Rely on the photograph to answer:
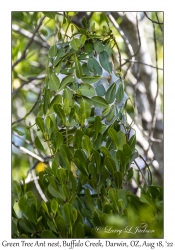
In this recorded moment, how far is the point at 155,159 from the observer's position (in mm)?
1018

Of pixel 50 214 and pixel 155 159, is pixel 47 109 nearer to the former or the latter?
pixel 50 214

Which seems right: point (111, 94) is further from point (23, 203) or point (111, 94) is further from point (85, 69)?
point (23, 203)

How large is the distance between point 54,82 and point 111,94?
95mm

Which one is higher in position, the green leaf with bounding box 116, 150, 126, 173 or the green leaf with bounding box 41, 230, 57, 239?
the green leaf with bounding box 116, 150, 126, 173

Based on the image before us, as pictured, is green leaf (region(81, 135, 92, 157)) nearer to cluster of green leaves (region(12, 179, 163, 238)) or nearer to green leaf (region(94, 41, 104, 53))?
cluster of green leaves (region(12, 179, 163, 238))

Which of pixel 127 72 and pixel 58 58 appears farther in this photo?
pixel 127 72

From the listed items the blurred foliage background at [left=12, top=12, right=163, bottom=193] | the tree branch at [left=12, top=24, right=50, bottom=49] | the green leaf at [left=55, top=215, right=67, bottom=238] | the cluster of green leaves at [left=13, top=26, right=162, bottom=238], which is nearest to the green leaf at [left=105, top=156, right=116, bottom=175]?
the cluster of green leaves at [left=13, top=26, right=162, bottom=238]

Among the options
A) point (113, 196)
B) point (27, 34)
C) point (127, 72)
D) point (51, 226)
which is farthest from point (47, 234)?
point (27, 34)

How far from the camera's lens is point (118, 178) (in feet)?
2.03

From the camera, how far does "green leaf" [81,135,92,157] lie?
62 cm

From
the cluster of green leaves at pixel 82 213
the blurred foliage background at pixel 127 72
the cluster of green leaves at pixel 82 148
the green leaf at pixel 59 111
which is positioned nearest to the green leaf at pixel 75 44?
the cluster of green leaves at pixel 82 148

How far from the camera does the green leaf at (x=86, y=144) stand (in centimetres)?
62
